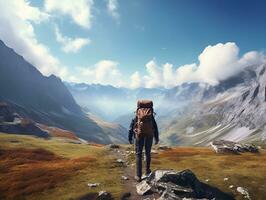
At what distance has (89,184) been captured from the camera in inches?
1260

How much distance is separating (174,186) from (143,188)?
2940mm

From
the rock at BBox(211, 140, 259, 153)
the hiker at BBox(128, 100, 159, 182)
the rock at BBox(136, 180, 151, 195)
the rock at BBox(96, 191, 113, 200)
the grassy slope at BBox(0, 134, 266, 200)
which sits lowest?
the rock at BBox(96, 191, 113, 200)

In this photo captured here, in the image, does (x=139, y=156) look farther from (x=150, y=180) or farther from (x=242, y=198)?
(x=242, y=198)

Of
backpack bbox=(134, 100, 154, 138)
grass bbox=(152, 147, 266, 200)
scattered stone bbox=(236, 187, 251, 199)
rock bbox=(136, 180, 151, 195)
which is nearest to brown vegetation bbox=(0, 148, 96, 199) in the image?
rock bbox=(136, 180, 151, 195)

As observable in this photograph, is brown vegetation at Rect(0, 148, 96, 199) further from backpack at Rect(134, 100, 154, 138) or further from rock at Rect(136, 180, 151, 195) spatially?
backpack at Rect(134, 100, 154, 138)

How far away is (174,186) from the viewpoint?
A: 2736 cm

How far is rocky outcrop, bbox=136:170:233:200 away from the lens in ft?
87.6

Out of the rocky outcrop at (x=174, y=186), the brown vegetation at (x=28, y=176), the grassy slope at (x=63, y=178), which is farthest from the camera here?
the brown vegetation at (x=28, y=176)

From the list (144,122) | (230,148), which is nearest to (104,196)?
(144,122)

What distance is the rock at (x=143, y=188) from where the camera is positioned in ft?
93.1

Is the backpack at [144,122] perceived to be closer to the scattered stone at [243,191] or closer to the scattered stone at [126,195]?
the scattered stone at [126,195]

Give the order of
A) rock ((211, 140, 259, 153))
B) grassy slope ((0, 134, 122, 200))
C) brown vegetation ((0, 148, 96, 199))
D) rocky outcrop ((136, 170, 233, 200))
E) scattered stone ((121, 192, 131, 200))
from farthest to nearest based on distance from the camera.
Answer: rock ((211, 140, 259, 153)), brown vegetation ((0, 148, 96, 199)), grassy slope ((0, 134, 122, 200)), scattered stone ((121, 192, 131, 200)), rocky outcrop ((136, 170, 233, 200))

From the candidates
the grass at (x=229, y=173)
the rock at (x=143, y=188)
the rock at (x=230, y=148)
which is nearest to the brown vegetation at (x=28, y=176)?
the rock at (x=143, y=188)

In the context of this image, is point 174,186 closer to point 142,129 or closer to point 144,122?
point 142,129
